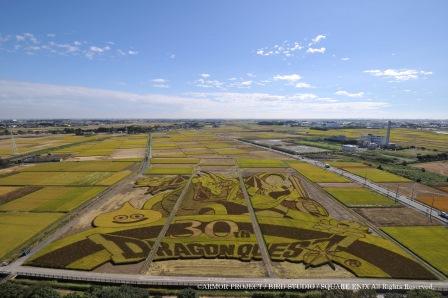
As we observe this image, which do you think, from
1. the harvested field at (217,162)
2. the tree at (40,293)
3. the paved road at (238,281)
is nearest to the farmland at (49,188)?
the paved road at (238,281)

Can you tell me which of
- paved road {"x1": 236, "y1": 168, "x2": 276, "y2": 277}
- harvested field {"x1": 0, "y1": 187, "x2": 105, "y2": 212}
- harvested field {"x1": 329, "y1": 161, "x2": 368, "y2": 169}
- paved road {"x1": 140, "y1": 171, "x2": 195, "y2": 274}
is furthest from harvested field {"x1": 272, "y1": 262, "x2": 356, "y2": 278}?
harvested field {"x1": 329, "y1": 161, "x2": 368, "y2": 169}

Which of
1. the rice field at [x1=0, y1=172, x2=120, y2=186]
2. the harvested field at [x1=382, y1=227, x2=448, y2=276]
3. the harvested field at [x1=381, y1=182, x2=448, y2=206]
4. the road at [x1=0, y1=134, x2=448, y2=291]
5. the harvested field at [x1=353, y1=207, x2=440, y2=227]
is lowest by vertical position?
the road at [x1=0, y1=134, x2=448, y2=291]

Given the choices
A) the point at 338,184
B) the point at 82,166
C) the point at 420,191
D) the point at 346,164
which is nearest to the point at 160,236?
the point at 338,184

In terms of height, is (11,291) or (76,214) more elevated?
(11,291)

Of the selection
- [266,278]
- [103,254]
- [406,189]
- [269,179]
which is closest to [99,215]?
[103,254]

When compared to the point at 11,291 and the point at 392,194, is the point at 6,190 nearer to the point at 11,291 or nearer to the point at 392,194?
the point at 11,291

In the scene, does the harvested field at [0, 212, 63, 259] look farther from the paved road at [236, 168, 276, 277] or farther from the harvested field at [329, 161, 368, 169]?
the harvested field at [329, 161, 368, 169]
